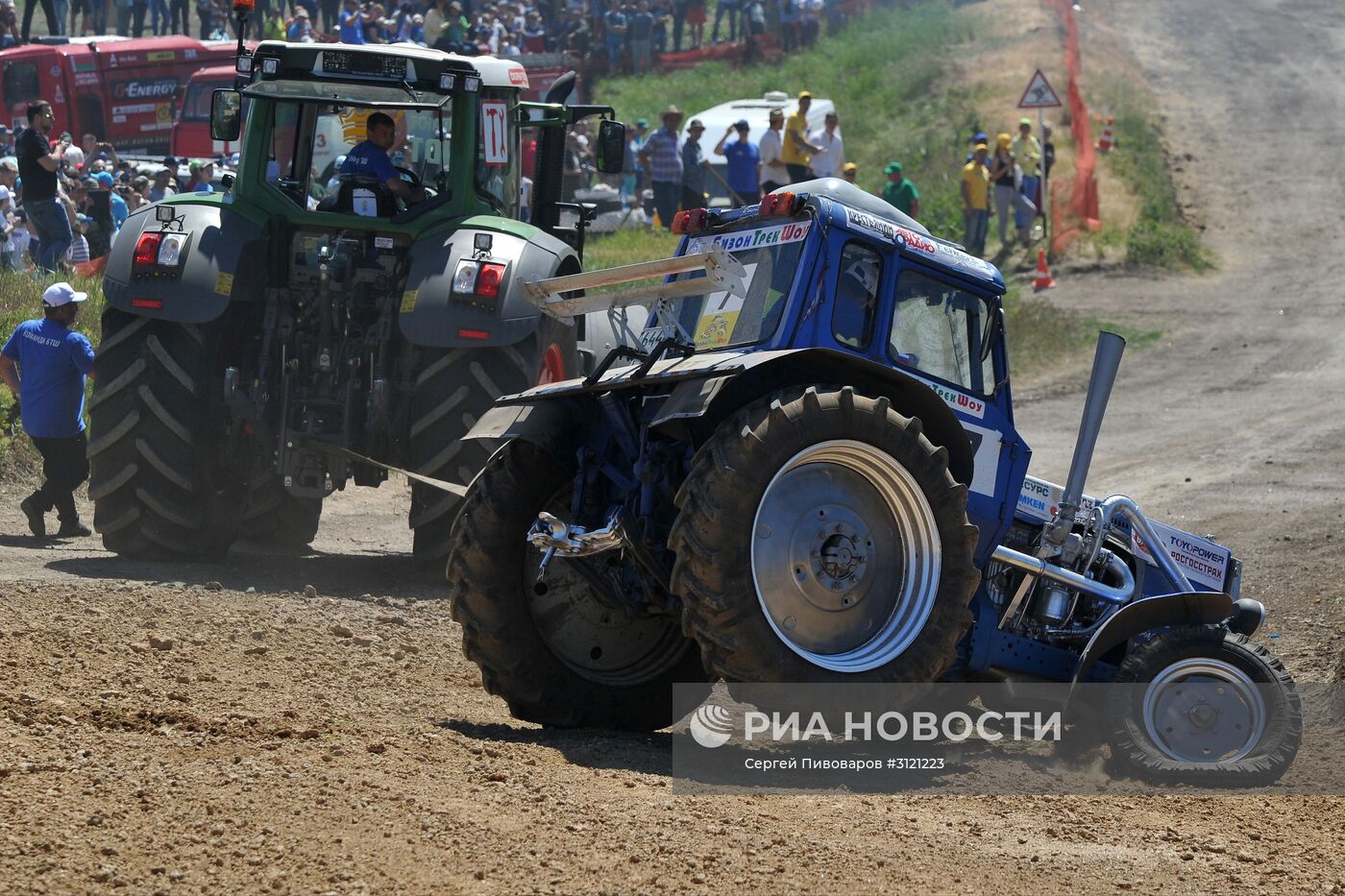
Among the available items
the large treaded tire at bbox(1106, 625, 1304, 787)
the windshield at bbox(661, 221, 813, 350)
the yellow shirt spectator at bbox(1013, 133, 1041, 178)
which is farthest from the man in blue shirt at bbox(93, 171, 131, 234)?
the large treaded tire at bbox(1106, 625, 1304, 787)

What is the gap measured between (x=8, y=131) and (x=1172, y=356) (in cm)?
1756

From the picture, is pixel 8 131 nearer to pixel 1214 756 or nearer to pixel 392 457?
pixel 392 457

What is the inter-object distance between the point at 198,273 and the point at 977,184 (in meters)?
14.0

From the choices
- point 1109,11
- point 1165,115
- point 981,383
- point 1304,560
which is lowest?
point 1304,560

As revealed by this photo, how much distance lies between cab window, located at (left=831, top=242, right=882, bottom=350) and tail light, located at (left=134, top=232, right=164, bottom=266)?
478 cm

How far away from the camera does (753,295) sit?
7.12 meters

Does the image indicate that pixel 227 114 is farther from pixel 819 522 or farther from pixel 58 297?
pixel 819 522

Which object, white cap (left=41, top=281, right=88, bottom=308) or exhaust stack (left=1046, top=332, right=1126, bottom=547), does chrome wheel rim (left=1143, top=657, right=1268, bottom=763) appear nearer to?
exhaust stack (left=1046, top=332, right=1126, bottom=547)

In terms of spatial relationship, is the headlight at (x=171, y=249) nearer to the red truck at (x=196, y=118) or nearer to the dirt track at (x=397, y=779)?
the dirt track at (x=397, y=779)

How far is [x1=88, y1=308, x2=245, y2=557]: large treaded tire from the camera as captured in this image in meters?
10.1

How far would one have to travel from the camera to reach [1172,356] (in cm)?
1912

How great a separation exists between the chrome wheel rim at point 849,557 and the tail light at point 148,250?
513 cm

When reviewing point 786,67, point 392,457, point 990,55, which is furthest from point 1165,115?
point 392,457

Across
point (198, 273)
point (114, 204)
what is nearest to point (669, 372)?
point (198, 273)
